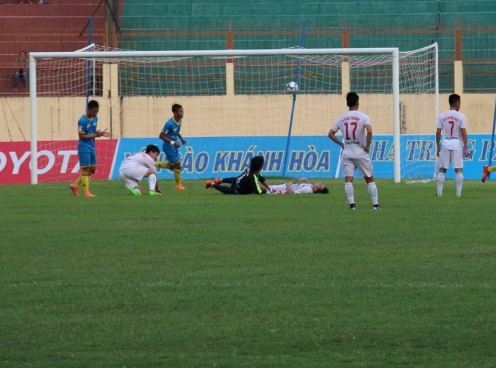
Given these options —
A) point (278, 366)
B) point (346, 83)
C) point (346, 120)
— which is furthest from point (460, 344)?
point (346, 83)

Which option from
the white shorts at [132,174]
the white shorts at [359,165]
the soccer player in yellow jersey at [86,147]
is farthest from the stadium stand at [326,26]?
the white shorts at [359,165]

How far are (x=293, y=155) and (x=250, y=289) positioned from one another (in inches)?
784

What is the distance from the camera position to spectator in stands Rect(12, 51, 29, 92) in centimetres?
3183

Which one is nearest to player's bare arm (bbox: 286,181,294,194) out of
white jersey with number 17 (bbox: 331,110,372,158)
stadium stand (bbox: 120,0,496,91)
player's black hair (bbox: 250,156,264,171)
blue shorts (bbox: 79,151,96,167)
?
player's black hair (bbox: 250,156,264,171)

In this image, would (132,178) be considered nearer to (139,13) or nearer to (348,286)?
(348,286)

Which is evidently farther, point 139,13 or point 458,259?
point 139,13

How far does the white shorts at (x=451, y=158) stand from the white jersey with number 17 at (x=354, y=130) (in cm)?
336

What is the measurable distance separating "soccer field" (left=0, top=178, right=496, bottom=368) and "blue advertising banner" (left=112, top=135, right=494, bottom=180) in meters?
12.1

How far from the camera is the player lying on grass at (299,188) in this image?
815 inches

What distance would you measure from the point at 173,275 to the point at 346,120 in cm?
719

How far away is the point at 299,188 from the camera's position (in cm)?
2084

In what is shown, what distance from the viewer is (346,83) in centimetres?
3138

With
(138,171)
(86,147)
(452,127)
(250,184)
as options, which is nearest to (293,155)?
(250,184)

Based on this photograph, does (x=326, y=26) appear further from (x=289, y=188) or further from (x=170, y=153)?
(x=289, y=188)
